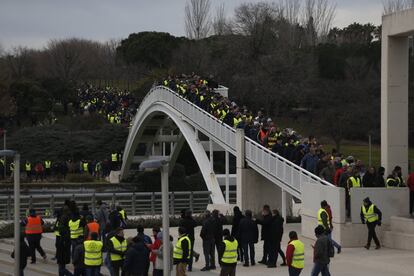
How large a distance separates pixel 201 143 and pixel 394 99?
18874 mm

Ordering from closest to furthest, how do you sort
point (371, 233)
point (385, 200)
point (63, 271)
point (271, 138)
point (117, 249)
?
point (117, 249) → point (63, 271) → point (371, 233) → point (385, 200) → point (271, 138)

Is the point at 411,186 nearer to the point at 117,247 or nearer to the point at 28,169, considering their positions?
the point at 117,247

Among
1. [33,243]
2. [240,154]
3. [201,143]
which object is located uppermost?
[201,143]

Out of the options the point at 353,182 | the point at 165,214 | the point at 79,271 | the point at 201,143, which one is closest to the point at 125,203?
the point at 201,143

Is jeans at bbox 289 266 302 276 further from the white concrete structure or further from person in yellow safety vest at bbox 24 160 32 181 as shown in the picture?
person in yellow safety vest at bbox 24 160 32 181

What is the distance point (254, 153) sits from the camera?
3319 centimetres

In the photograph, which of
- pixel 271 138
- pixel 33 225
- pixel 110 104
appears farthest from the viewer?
pixel 110 104

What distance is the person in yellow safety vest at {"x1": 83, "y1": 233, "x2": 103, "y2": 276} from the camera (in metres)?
17.9

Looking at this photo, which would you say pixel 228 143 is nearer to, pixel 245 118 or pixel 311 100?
pixel 245 118

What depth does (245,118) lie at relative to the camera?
36062 millimetres

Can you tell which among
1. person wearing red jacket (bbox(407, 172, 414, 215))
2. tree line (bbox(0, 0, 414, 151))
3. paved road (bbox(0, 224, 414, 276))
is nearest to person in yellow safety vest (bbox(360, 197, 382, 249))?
paved road (bbox(0, 224, 414, 276))

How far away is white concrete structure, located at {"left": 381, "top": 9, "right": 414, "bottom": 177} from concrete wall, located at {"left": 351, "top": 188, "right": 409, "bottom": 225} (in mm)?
1773

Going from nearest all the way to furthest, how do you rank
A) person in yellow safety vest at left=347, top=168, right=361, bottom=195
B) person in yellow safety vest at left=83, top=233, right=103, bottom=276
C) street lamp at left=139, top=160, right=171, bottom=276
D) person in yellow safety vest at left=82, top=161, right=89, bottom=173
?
street lamp at left=139, top=160, right=171, bottom=276 < person in yellow safety vest at left=83, top=233, right=103, bottom=276 < person in yellow safety vest at left=347, top=168, right=361, bottom=195 < person in yellow safety vest at left=82, top=161, right=89, bottom=173

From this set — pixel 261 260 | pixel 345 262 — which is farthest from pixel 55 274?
pixel 345 262
